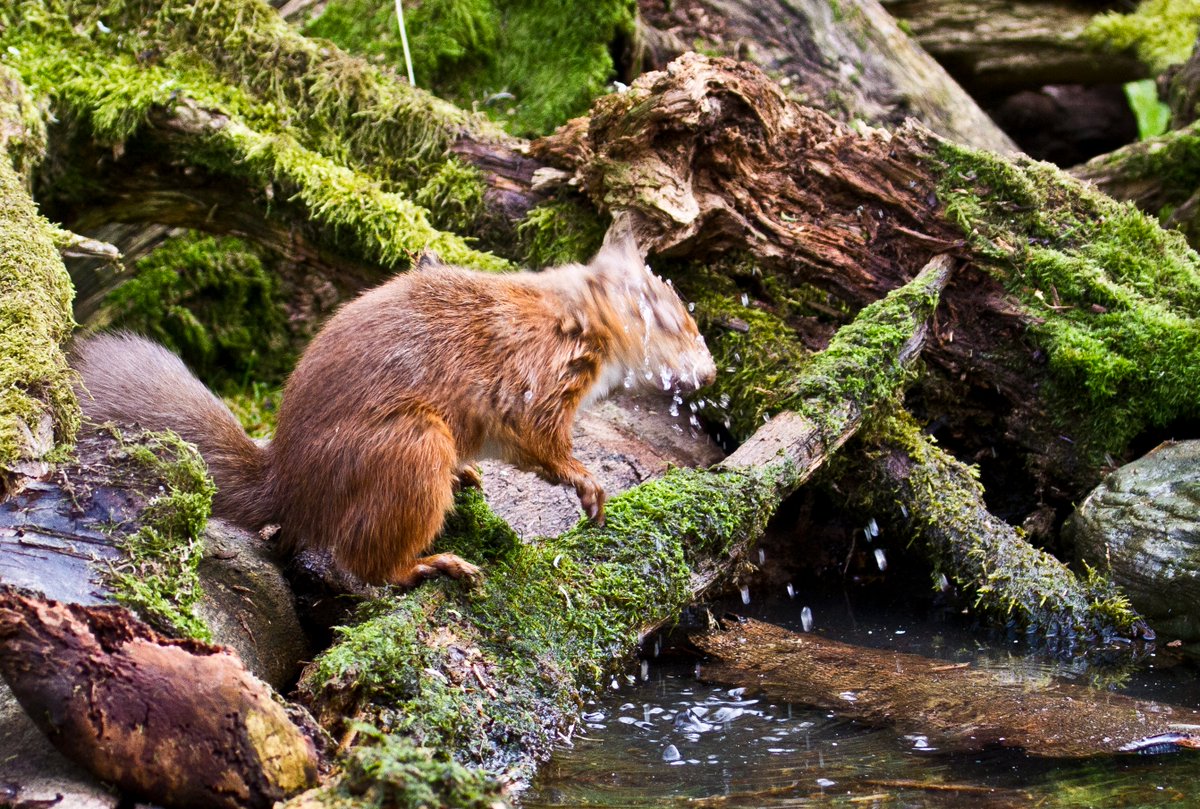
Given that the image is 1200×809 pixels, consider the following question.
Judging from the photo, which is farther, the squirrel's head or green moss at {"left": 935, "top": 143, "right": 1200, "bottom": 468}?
green moss at {"left": 935, "top": 143, "right": 1200, "bottom": 468}

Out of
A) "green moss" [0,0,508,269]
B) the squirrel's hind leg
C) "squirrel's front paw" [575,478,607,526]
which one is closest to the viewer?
the squirrel's hind leg

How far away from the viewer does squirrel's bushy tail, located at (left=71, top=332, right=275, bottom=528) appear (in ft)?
14.1

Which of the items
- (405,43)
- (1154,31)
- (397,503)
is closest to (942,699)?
(397,503)

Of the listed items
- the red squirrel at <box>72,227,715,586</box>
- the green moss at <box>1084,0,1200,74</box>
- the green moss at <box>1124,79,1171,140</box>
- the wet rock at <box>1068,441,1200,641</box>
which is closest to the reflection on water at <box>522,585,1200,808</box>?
the wet rock at <box>1068,441,1200,641</box>

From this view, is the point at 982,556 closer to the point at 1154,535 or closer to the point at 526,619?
the point at 1154,535

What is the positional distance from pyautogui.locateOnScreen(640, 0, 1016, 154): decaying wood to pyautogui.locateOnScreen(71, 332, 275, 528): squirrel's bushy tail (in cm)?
530

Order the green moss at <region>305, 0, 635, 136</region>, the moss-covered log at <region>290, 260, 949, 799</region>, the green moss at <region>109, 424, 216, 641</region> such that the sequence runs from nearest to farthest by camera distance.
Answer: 1. the green moss at <region>109, 424, 216, 641</region>
2. the moss-covered log at <region>290, 260, 949, 799</region>
3. the green moss at <region>305, 0, 635, 136</region>

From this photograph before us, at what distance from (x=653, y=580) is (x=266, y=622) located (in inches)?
59.6

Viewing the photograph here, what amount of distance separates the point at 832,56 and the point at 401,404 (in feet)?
19.4

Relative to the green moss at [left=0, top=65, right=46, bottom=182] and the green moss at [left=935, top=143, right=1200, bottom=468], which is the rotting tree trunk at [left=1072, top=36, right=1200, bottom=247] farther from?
the green moss at [left=0, top=65, right=46, bottom=182]

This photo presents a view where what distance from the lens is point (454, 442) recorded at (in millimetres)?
4375

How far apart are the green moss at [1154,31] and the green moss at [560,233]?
5595 millimetres

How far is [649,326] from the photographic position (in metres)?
5.13

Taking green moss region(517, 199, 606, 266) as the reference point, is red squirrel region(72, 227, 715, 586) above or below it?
below
